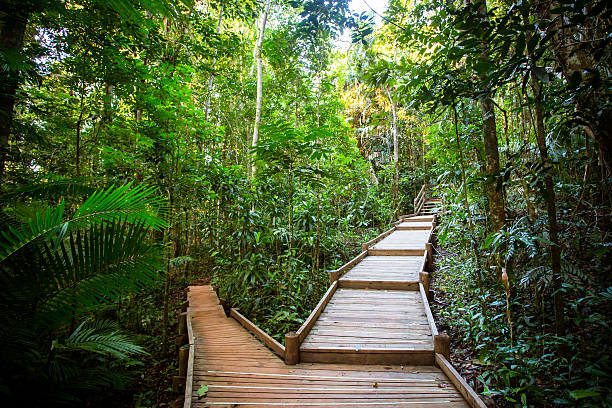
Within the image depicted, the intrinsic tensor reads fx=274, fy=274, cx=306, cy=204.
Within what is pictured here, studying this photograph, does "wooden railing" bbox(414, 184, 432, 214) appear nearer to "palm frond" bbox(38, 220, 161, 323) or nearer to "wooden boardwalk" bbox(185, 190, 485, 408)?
"wooden boardwalk" bbox(185, 190, 485, 408)

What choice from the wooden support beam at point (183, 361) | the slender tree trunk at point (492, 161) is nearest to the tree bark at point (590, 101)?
the slender tree trunk at point (492, 161)

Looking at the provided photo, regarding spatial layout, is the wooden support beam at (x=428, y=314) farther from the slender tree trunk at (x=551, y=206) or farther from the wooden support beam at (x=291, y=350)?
the wooden support beam at (x=291, y=350)

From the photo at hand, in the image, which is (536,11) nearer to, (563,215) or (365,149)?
(563,215)

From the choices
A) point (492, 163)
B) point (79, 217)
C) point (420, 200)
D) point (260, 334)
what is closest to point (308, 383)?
point (260, 334)

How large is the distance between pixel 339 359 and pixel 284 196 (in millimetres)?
3863

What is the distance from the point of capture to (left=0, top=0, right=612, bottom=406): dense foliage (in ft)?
4.95

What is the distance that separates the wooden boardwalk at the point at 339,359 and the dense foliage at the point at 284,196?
0.45m

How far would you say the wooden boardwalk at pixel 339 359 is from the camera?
262 cm

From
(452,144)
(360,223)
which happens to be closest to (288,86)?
(360,223)

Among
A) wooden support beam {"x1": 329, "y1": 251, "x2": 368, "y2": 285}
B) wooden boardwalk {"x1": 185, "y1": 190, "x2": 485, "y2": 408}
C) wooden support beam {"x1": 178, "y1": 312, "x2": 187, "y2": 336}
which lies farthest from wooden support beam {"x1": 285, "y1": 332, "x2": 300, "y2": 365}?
wooden support beam {"x1": 178, "y1": 312, "x2": 187, "y2": 336}

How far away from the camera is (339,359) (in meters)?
3.25

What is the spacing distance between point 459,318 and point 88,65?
6.57m

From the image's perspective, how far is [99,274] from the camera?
4.85 ft

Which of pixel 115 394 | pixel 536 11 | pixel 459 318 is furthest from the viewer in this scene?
pixel 459 318
